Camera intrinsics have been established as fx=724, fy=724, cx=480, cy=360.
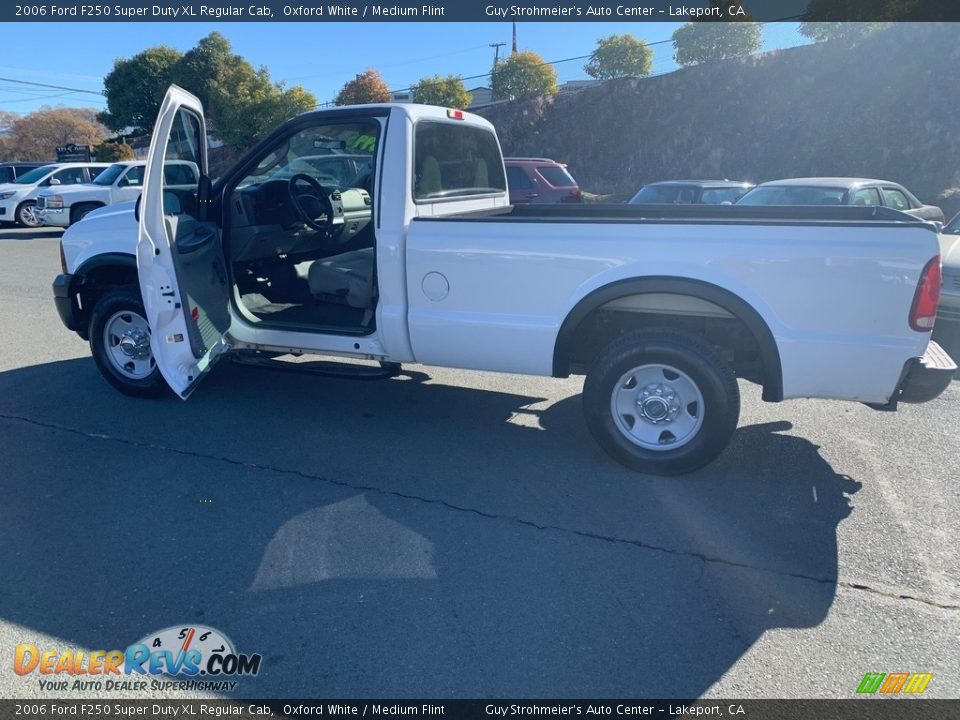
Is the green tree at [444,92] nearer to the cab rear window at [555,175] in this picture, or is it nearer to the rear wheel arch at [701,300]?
the cab rear window at [555,175]

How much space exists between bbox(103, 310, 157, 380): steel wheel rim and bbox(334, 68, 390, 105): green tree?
1268 inches

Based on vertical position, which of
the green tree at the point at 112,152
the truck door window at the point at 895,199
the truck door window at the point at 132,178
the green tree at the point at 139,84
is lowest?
the truck door window at the point at 895,199

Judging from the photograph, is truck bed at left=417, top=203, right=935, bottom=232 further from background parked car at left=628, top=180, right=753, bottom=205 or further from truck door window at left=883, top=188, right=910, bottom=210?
background parked car at left=628, top=180, right=753, bottom=205

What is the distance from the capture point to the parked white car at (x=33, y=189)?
63.0 ft

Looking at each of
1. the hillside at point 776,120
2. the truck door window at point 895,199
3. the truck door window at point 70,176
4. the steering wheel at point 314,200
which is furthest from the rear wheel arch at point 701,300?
the hillside at point 776,120

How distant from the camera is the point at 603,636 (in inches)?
113

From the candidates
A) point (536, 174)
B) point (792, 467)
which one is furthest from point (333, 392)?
point (536, 174)

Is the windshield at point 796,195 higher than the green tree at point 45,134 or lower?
lower

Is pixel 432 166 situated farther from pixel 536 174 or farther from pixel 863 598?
pixel 536 174

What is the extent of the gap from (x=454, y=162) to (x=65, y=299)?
3.12 m

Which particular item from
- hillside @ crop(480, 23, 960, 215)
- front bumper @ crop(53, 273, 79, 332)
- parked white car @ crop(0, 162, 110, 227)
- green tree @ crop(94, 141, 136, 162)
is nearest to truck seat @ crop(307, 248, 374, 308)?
front bumper @ crop(53, 273, 79, 332)

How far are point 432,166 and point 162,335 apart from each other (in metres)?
2.12

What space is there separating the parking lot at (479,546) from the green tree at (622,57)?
31079 mm

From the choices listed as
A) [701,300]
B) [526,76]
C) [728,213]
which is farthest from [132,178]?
[526,76]
